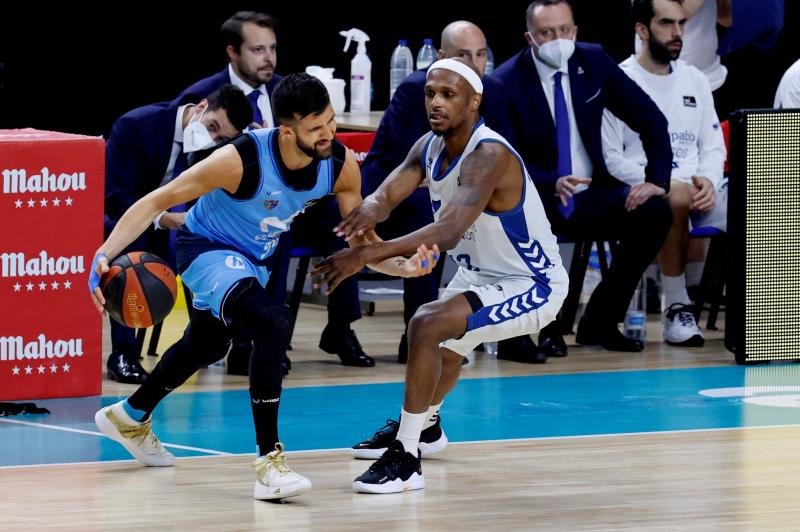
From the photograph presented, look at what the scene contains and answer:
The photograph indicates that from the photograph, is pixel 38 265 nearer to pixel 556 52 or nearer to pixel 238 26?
pixel 238 26

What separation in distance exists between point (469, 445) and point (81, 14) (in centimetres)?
477

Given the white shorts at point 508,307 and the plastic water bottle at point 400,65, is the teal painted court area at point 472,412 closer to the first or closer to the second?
the white shorts at point 508,307

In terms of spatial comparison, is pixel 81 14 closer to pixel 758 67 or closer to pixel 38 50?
pixel 38 50

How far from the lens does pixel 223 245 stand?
5559 millimetres

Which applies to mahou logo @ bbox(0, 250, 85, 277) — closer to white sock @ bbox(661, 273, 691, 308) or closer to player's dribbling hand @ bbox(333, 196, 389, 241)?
player's dribbling hand @ bbox(333, 196, 389, 241)

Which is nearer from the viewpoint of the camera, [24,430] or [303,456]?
[303,456]

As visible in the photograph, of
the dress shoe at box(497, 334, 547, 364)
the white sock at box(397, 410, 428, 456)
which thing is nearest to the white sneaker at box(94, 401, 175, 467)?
the white sock at box(397, 410, 428, 456)

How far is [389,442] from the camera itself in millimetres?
5832

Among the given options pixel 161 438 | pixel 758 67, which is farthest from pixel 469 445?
pixel 758 67

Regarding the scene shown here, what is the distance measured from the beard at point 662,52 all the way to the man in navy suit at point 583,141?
0.47 meters

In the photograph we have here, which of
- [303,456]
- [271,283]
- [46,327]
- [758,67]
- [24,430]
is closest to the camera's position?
[303,456]

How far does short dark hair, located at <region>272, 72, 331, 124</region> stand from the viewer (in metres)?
5.32

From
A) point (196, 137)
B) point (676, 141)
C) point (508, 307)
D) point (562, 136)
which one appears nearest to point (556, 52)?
point (562, 136)

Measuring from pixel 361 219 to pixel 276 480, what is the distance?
0.90m
